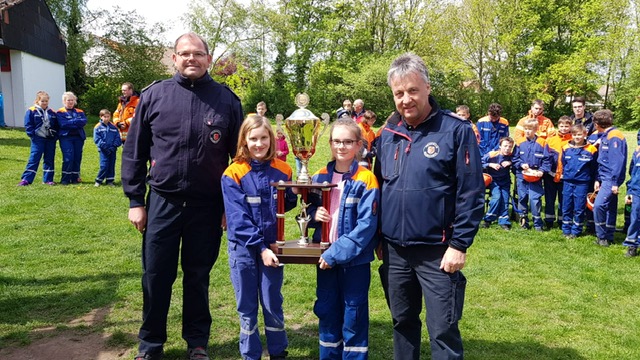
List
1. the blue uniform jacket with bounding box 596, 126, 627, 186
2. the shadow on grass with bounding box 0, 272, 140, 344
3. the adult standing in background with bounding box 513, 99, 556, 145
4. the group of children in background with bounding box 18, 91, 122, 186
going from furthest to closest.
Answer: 1. the group of children in background with bounding box 18, 91, 122, 186
2. the adult standing in background with bounding box 513, 99, 556, 145
3. the blue uniform jacket with bounding box 596, 126, 627, 186
4. the shadow on grass with bounding box 0, 272, 140, 344

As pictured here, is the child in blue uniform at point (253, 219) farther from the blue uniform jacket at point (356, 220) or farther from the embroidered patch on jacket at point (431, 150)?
the embroidered patch on jacket at point (431, 150)

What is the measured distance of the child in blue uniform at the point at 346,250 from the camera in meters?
3.37

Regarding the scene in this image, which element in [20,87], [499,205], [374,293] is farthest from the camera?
[20,87]

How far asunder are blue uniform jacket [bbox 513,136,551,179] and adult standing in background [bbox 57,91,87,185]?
9130 mm

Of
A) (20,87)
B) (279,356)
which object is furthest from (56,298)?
(20,87)

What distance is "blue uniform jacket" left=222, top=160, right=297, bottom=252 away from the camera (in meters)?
3.59

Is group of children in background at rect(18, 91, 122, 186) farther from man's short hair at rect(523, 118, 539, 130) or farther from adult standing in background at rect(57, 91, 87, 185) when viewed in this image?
man's short hair at rect(523, 118, 539, 130)

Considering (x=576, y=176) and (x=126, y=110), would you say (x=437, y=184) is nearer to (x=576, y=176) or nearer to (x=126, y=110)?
(x=576, y=176)

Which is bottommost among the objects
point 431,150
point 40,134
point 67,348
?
point 67,348

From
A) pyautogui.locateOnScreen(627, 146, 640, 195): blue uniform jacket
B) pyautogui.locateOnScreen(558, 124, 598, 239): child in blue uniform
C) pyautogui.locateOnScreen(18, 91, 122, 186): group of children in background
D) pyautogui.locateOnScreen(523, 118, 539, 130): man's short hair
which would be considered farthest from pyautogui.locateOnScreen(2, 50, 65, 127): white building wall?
pyautogui.locateOnScreen(627, 146, 640, 195): blue uniform jacket

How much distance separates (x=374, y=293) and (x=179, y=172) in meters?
2.80

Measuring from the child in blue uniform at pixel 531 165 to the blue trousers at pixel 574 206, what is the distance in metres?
0.42

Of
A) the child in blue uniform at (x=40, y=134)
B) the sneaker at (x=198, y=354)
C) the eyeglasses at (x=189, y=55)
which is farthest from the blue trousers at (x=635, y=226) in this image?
the child in blue uniform at (x=40, y=134)

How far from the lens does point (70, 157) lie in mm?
11875
